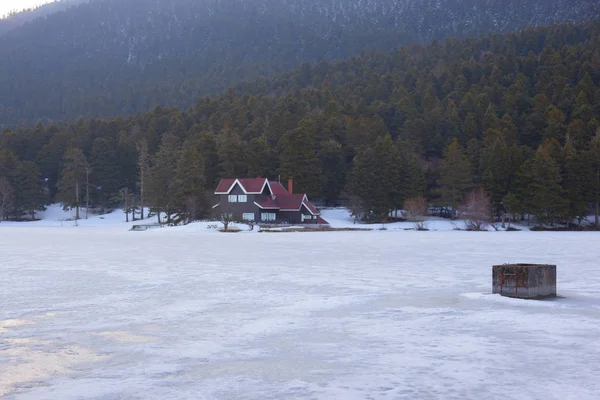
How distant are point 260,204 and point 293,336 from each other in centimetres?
6547

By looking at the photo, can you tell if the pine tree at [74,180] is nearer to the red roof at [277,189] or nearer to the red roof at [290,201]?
the red roof at [277,189]

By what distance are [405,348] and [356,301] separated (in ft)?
16.5

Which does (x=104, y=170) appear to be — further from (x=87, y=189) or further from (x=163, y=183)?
(x=163, y=183)

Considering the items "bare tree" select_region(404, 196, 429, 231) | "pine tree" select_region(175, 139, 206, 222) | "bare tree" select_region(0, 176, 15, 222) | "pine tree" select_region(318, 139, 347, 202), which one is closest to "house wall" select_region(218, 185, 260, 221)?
"pine tree" select_region(175, 139, 206, 222)

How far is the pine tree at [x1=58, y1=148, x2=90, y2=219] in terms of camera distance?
96.0m

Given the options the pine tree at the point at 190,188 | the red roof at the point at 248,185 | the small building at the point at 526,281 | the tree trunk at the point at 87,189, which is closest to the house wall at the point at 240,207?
the red roof at the point at 248,185

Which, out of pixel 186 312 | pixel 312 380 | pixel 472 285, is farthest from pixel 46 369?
pixel 472 285

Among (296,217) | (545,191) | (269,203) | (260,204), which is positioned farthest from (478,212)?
(260,204)

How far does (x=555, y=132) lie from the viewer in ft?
310

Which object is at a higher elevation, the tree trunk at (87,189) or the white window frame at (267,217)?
the tree trunk at (87,189)

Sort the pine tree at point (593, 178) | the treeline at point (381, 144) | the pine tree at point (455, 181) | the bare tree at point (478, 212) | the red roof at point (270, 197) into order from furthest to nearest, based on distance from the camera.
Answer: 1. the pine tree at point (455, 181)
2. the treeline at point (381, 144)
3. the red roof at point (270, 197)
4. the pine tree at point (593, 178)
5. the bare tree at point (478, 212)

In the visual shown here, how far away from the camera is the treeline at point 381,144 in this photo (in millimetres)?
78438

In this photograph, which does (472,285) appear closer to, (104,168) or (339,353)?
(339,353)

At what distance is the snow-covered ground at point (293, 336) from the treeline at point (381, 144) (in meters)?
58.7
